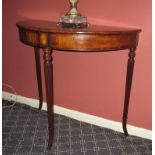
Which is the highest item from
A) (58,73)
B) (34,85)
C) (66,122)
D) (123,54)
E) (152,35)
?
(152,35)

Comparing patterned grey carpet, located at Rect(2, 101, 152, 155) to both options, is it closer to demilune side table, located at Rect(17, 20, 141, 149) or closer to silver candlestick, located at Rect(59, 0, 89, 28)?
demilune side table, located at Rect(17, 20, 141, 149)

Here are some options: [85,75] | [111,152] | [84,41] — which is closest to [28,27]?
[84,41]

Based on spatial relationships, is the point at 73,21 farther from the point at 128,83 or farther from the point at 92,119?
the point at 92,119

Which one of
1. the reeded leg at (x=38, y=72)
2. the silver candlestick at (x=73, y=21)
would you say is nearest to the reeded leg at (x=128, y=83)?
the silver candlestick at (x=73, y=21)

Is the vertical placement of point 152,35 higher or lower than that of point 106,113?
higher

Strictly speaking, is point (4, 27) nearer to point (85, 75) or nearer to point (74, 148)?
point (85, 75)

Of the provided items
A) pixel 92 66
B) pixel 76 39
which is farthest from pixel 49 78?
pixel 92 66

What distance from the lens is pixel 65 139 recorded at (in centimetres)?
189

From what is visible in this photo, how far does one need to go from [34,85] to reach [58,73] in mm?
331

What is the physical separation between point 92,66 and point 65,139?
0.62 m

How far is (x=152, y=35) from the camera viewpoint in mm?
1708

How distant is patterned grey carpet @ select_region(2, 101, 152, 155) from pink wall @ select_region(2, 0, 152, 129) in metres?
0.15

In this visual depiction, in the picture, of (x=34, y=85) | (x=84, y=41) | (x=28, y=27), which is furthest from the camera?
(x=34, y=85)

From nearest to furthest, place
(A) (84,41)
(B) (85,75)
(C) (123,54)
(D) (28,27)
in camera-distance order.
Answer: (A) (84,41) → (D) (28,27) → (C) (123,54) → (B) (85,75)
